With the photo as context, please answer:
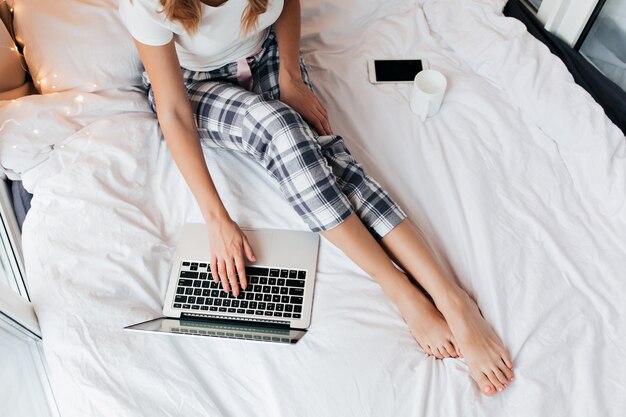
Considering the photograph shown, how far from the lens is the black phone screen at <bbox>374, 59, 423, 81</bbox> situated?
123cm

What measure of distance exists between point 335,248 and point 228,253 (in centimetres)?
22

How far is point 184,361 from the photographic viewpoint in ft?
2.80

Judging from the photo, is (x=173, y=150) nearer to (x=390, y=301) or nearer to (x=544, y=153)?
(x=390, y=301)

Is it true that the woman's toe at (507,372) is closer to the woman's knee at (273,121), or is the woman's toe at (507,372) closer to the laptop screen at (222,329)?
the laptop screen at (222,329)

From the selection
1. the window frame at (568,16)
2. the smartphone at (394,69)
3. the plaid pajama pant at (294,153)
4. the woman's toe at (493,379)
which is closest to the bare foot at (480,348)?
the woman's toe at (493,379)

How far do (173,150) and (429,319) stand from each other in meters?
0.60

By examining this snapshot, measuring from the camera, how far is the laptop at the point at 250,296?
876 mm

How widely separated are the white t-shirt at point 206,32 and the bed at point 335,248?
0.18m

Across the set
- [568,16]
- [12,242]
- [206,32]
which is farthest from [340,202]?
[568,16]

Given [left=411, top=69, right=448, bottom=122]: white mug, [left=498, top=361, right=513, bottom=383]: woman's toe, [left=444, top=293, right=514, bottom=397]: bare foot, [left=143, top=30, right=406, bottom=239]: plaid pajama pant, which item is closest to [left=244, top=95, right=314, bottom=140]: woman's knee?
[left=143, top=30, right=406, bottom=239]: plaid pajama pant

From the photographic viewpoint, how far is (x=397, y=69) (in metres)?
1.24

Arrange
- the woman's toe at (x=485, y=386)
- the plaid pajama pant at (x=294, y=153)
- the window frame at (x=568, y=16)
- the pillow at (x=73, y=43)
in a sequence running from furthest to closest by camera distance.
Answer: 1. the window frame at (x=568, y=16)
2. the pillow at (x=73, y=43)
3. the plaid pajama pant at (x=294, y=153)
4. the woman's toe at (x=485, y=386)

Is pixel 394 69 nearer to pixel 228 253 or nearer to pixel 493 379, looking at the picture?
pixel 228 253

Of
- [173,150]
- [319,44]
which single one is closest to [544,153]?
[319,44]
